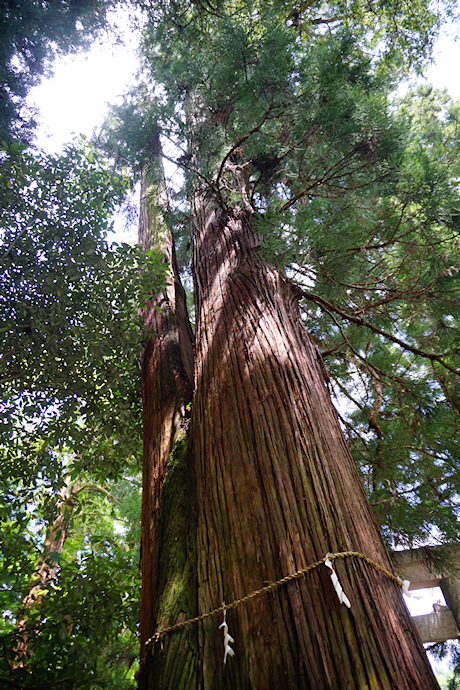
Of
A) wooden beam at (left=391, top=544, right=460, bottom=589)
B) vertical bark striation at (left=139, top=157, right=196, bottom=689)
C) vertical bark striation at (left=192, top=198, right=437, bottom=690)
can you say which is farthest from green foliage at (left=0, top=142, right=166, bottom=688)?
wooden beam at (left=391, top=544, right=460, bottom=589)

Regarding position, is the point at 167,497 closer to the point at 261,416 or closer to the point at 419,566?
the point at 261,416

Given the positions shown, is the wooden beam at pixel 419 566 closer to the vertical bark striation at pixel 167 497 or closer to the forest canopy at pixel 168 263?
the forest canopy at pixel 168 263

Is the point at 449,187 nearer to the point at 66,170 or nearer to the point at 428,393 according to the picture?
the point at 428,393

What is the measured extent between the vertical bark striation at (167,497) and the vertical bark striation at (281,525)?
0.14m

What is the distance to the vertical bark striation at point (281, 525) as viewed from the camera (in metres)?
1.10

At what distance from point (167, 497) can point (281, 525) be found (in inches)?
29.8

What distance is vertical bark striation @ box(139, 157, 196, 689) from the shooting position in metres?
1.37

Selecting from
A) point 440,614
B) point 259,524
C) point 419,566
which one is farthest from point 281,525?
point 440,614

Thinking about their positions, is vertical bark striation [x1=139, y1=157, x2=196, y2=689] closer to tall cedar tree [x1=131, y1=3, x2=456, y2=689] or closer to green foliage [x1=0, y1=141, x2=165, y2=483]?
tall cedar tree [x1=131, y1=3, x2=456, y2=689]

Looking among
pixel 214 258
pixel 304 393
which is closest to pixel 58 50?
pixel 214 258

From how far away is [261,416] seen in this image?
65.6 inches

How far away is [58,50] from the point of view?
3352 millimetres

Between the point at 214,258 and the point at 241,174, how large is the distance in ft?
4.60

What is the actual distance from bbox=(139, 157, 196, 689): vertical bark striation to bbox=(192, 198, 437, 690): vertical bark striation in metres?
0.14
